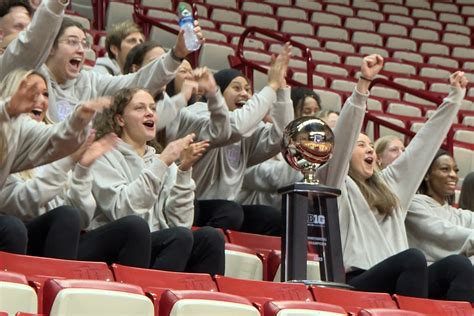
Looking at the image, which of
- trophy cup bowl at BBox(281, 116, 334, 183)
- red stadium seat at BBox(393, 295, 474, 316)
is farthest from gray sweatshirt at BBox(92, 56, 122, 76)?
red stadium seat at BBox(393, 295, 474, 316)

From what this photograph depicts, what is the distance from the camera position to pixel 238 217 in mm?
5039

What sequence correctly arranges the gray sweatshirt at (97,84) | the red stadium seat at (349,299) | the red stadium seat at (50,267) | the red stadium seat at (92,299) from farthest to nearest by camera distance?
1. the gray sweatshirt at (97,84)
2. the red stadium seat at (349,299)
3. the red stadium seat at (50,267)
4. the red stadium seat at (92,299)

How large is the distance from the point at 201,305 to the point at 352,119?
1.56 meters

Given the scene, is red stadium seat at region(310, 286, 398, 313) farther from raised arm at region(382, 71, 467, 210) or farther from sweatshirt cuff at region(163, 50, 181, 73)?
sweatshirt cuff at region(163, 50, 181, 73)

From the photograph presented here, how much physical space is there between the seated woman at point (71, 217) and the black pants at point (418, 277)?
938 mm

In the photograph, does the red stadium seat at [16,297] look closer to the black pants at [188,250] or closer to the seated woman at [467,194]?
the black pants at [188,250]

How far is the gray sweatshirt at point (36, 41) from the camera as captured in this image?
14.4 feet

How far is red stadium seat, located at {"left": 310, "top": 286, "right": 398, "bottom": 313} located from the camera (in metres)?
3.93

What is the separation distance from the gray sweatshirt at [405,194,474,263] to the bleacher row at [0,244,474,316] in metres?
0.81

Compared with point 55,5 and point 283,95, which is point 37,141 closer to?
point 55,5

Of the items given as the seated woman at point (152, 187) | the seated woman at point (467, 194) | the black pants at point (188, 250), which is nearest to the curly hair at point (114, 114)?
the seated woman at point (152, 187)

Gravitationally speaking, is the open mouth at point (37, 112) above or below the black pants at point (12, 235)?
above

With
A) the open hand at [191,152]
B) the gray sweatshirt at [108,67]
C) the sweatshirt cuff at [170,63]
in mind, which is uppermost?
the sweatshirt cuff at [170,63]

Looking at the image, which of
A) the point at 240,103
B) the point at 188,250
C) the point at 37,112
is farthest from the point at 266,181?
the point at 37,112
